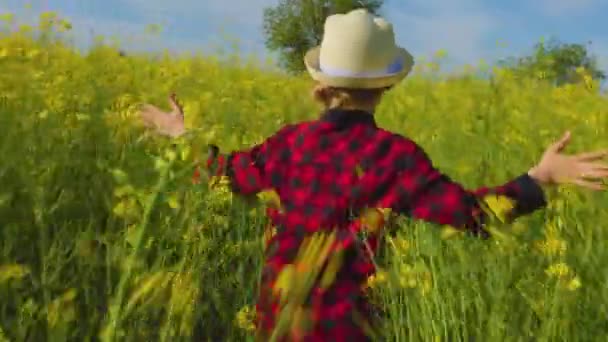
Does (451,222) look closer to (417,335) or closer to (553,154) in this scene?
(553,154)

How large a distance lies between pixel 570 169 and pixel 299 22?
1363 inches

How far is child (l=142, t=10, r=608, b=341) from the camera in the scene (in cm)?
224

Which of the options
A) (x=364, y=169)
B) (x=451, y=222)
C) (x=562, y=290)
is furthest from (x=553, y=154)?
(x=562, y=290)

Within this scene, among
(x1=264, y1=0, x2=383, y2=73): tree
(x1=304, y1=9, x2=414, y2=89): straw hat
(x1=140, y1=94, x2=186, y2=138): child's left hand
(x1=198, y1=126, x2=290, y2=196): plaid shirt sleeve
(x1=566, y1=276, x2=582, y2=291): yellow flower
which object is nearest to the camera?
(x1=566, y1=276, x2=582, y2=291): yellow flower

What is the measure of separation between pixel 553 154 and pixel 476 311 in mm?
590

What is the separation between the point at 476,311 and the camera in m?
1.83

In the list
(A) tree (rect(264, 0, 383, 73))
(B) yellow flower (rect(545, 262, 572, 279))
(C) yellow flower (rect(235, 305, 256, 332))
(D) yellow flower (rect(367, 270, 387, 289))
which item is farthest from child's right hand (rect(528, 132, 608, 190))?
(A) tree (rect(264, 0, 383, 73))

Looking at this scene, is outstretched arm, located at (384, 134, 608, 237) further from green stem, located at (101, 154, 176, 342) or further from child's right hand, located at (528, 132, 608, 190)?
green stem, located at (101, 154, 176, 342)

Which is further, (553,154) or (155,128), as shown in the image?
(155,128)

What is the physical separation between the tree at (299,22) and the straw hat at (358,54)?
1280 inches

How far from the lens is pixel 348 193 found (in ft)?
7.63

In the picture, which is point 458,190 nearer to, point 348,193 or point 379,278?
point 348,193

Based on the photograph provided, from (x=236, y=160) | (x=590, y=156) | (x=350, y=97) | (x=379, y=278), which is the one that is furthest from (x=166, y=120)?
(x=590, y=156)

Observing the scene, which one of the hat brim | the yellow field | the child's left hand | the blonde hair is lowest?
the yellow field
